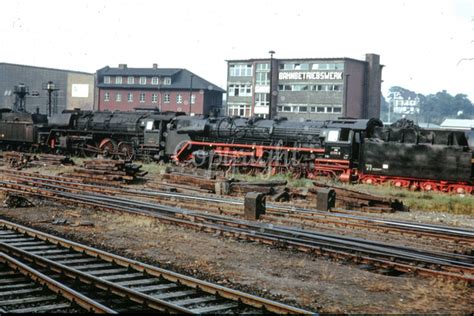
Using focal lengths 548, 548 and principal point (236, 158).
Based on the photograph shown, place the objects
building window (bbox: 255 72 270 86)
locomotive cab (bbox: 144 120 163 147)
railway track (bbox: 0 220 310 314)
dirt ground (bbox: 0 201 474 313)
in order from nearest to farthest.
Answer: railway track (bbox: 0 220 310 314) → dirt ground (bbox: 0 201 474 313) → locomotive cab (bbox: 144 120 163 147) → building window (bbox: 255 72 270 86)

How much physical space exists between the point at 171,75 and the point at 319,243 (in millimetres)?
72903

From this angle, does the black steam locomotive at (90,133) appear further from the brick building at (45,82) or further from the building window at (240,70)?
the brick building at (45,82)

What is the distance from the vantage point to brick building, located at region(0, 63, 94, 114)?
290ft

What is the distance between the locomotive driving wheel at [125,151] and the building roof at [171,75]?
46920 mm

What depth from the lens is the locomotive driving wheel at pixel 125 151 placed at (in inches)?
1315

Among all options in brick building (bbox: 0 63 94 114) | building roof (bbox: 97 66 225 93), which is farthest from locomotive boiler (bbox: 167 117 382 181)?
brick building (bbox: 0 63 94 114)

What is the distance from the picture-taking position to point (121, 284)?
8.52 metres

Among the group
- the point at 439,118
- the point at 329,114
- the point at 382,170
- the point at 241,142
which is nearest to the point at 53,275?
the point at 382,170

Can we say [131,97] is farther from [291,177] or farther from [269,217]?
[269,217]

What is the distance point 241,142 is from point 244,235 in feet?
51.3

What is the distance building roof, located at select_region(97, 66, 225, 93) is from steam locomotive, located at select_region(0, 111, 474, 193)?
146 ft

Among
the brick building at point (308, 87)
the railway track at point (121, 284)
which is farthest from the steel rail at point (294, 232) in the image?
the brick building at point (308, 87)

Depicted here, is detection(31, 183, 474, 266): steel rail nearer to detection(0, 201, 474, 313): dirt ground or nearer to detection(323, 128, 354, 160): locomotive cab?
detection(0, 201, 474, 313): dirt ground

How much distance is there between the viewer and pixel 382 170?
23.9 meters
